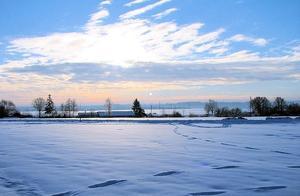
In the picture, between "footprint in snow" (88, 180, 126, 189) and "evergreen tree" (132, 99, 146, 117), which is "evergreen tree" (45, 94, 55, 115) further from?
"footprint in snow" (88, 180, 126, 189)

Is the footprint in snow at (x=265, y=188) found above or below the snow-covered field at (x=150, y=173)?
below

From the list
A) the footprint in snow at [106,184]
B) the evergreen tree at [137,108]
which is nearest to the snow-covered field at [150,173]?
the footprint in snow at [106,184]

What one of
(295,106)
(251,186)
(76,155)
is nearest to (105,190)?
(251,186)

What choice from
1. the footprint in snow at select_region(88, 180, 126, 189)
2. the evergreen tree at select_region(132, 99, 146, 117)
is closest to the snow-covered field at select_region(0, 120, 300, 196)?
the footprint in snow at select_region(88, 180, 126, 189)

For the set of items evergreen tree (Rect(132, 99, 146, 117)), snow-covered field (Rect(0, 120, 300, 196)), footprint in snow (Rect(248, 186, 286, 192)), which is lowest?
footprint in snow (Rect(248, 186, 286, 192))

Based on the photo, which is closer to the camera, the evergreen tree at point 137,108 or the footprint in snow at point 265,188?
the footprint in snow at point 265,188

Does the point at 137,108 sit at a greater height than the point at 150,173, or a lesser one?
greater

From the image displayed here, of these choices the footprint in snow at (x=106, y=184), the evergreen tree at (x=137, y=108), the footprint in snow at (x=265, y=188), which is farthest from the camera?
the evergreen tree at (x=137, y=108)

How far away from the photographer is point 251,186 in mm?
6535

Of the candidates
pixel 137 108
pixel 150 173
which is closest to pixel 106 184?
pixel 150 173

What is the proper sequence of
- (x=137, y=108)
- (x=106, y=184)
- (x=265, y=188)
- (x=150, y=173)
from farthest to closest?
(x=137, y=108), (x=150, y=173), (x=106, y=184), (x=265, y=188)

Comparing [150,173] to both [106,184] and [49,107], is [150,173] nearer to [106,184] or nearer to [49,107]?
[106,184]

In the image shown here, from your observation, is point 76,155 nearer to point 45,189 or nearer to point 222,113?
point 45,189

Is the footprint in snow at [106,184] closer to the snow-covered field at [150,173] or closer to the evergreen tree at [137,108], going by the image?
the snow-covered field at [150,173]
